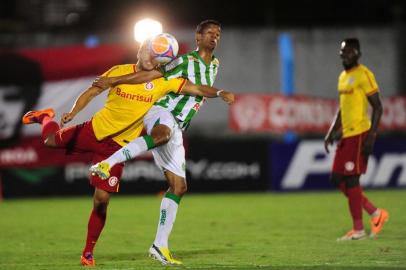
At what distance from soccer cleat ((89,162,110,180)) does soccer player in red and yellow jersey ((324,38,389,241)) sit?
3.98 metres

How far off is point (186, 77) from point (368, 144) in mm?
2907

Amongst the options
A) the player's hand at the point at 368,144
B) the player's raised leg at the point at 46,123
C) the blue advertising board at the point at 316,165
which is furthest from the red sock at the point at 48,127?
the blue advertising board at the point at 316,165

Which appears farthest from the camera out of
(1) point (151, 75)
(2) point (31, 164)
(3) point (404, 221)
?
(2) point (31, 164)

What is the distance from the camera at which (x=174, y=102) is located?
9898 millimetres

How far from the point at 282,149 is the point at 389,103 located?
2.43 m

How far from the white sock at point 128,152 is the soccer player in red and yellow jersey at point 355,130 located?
355cm

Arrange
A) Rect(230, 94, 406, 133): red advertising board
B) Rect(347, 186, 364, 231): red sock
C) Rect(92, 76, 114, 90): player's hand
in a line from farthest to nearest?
Rect(230, 94, 406, 133): red advertising board
Rect(347, 186, 364, 231): red sock
Rect(92, 76, 114, 90): player's hand

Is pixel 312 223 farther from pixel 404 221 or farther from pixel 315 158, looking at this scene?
pixel 315 158

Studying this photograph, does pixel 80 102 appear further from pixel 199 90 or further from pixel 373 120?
pixel 373 120

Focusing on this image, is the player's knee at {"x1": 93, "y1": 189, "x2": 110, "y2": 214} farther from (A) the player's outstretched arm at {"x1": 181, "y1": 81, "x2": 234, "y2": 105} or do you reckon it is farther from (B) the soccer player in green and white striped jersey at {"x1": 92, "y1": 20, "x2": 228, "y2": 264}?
(A) the player's outstretched arm at {"x1": 181, "y1": 81, "x2": 234, "y2": 105}

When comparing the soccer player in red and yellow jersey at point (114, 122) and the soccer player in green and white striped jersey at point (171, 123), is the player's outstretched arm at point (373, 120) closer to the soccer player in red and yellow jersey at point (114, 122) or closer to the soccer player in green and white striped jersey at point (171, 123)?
the soccer player in green and white striped jersey at point (171, 123)

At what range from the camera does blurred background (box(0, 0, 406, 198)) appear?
19.1 m

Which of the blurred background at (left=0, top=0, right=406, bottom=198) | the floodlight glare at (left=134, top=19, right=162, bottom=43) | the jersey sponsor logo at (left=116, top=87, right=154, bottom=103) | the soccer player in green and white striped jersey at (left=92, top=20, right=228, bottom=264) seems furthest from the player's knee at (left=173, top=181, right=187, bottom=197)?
the floodlight glare at (left=134, top=19, right=162, bottom=43)

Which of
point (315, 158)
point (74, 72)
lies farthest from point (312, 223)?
point (74, 72)
